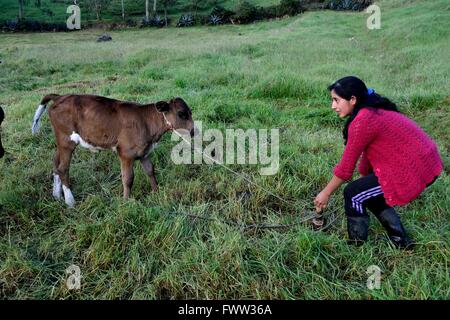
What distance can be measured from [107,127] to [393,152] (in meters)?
3.01

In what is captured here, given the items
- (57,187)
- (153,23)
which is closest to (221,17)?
(153,23)

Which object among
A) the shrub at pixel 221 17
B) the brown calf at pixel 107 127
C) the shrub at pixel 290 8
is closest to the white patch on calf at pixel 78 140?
the brown calf at pixel 107 127

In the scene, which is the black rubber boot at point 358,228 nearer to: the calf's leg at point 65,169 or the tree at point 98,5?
the calf's leg at point 65,169

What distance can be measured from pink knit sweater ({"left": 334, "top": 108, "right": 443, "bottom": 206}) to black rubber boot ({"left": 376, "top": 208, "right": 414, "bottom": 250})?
0.27m

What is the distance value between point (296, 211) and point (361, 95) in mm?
1584

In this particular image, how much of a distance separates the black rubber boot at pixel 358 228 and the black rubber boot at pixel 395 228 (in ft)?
0.53

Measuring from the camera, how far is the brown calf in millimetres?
4645

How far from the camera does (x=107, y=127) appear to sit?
4652 mm

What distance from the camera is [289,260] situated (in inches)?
137

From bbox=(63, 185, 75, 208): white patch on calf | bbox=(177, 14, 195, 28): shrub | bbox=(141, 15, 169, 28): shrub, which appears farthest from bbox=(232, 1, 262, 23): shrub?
bbox=(63, 185, 75, 208): white patch on calf

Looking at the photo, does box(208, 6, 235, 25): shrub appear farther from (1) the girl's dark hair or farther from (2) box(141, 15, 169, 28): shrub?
(1) the girl's dark hair

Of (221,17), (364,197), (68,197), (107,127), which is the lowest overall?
(68,197)

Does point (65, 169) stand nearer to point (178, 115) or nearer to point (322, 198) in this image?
point (178, 115)
